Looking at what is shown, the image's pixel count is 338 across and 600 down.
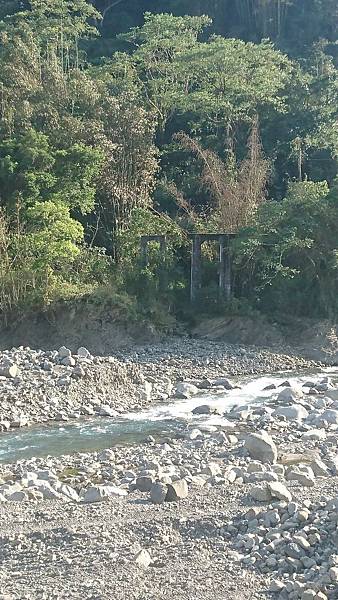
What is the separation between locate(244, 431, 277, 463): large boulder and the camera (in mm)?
11656

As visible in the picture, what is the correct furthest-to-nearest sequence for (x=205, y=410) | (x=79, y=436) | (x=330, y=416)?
(x=205, y=410)
(x=330, y=416)
(x=79, y=436)

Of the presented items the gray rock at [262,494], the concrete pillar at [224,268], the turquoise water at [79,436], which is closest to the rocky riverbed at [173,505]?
the gray rock at [262,494]

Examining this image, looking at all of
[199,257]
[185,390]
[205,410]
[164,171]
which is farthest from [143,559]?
[164,171]

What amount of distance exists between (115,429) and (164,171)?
1517cm

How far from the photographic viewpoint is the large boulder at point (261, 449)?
11656 mm

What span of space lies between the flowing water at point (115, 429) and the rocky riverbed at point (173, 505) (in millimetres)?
292

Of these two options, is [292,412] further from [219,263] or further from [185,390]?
[219,263]

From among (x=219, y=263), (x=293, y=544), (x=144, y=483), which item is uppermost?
(x=219, y=263)

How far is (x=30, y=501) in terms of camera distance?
9.77 m

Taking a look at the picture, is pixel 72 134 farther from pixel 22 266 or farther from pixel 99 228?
pixel 22 266

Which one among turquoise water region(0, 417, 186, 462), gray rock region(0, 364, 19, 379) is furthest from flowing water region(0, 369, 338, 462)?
gray rock region(0, 364, 19, 379)

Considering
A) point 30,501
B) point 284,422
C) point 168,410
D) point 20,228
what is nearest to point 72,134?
point 20,228

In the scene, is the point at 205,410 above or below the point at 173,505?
below

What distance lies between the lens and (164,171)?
92.2 ft
